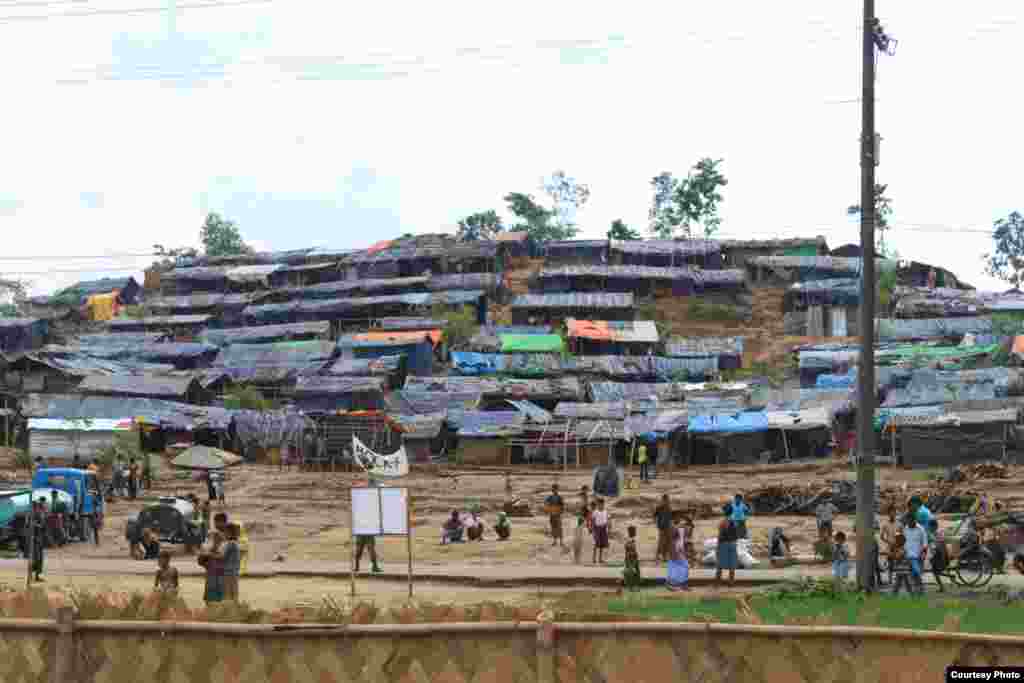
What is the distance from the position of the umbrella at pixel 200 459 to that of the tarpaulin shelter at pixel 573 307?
28.1m

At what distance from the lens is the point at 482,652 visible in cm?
820

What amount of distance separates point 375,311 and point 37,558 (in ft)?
164

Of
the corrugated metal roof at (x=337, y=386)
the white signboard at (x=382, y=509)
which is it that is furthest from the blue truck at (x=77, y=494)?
the corrugated metal roof at (x=337, y=386)

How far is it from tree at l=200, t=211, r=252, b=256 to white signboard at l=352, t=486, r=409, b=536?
89.5 m

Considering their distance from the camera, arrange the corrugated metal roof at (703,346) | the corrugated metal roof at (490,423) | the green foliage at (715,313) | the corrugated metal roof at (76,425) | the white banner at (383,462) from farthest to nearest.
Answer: the green foliage at (715,313) < the corrugated metal roof at (703,346) < the corrugated metal roof at (490,423) < the corrugated metal roof at (76,425) < the white banner at (383,462)

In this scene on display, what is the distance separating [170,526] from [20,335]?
1961 inches

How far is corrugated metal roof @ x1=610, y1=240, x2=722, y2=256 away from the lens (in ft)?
263

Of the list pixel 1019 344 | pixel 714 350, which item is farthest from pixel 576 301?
pixel 1019 344

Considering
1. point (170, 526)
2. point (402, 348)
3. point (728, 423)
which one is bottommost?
point (170, 526)

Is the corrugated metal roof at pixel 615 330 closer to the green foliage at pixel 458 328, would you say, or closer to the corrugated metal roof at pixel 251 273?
the green foliage at pixel 458 328

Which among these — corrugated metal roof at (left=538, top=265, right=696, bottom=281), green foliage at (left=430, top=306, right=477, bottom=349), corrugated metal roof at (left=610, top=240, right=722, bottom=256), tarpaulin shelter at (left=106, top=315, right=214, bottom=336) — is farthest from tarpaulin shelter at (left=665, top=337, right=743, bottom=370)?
tarpaulin shelter at (left=106, top=315, right=214, bottom=336)

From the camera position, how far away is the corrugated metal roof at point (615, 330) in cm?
6438

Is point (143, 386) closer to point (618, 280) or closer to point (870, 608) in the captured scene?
point (618, 280)

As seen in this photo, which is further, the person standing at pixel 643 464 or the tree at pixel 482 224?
the tree at pixel 482 224
